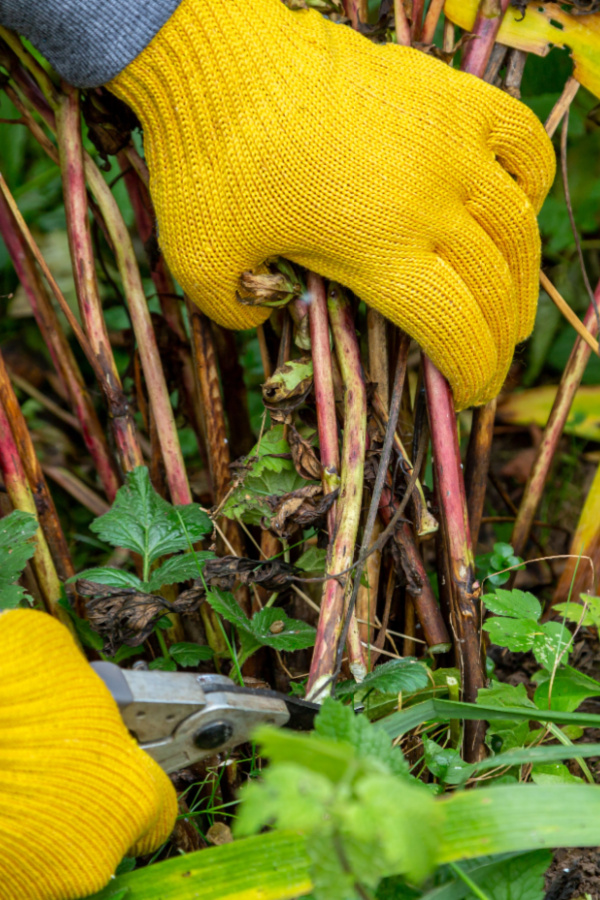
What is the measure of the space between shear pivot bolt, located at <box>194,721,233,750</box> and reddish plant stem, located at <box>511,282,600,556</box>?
68 centimetres

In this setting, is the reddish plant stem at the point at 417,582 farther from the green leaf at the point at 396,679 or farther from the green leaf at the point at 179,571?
the green leaf at the point at 179,571

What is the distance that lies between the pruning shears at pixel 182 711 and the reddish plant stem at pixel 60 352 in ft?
1.98

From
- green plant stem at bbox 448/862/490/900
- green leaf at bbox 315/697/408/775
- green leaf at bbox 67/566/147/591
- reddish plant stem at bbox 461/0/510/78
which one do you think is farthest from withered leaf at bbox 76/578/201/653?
reddish plant stem at bbox 461/0/510/78

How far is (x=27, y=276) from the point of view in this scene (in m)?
1.23

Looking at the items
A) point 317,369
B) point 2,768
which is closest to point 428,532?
point 317,369

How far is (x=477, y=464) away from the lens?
1067mm

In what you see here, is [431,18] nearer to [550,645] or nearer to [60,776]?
[550,645]

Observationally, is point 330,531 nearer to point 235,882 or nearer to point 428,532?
point 428,532

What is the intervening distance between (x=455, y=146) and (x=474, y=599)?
0.55 metres

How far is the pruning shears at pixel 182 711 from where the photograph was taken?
2.02ft

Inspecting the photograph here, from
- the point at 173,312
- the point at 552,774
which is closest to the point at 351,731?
the point at 552,774

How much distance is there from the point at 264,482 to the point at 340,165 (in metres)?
0.39

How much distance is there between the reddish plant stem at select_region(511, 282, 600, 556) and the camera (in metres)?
1.08

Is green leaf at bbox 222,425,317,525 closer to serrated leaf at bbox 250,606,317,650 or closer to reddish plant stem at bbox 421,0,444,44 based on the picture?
serrated leaf at bbox 250,606,317,650
